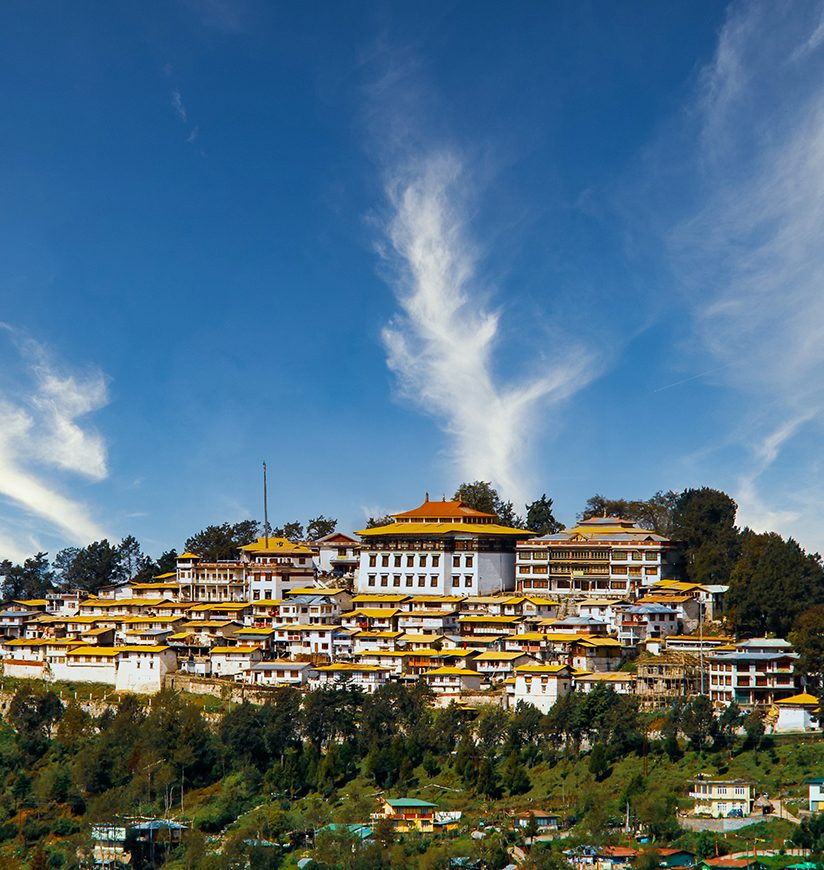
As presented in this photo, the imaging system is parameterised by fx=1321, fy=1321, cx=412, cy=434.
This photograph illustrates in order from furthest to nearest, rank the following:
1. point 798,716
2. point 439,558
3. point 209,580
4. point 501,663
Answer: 1. point 209,580
2. point 439,558
3. point 501,663
4. point 798,716

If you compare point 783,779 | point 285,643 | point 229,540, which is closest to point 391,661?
point 285,643

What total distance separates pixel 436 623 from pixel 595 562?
964cm

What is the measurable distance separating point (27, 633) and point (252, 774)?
97.8 ft

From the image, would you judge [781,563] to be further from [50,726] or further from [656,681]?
[50,726]

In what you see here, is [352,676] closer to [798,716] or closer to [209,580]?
[209,580]

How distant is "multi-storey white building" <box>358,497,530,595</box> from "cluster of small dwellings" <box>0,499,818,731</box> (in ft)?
0.28

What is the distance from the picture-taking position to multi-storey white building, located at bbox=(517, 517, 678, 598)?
235 ft

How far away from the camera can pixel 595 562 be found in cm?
7219

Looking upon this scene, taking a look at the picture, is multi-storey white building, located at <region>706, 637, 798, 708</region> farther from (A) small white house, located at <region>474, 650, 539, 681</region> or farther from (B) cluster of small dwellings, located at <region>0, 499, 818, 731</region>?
(A) small white house, located at <region>474, 650, 539, 681</region>

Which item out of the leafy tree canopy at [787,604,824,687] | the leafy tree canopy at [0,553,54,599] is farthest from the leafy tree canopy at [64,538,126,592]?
the leafy tree canopy at [787,604,824,687]

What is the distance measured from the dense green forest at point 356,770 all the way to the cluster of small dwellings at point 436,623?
298 centimetres

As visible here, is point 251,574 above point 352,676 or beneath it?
above

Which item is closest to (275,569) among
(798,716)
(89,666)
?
(89,666)

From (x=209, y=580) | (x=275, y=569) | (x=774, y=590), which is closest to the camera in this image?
(x=774, y=590)
